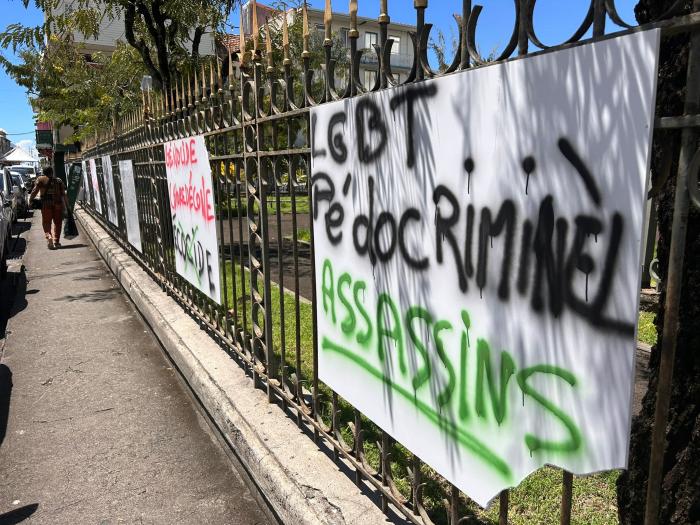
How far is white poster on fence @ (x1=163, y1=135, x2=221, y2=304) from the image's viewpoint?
4.37 metres

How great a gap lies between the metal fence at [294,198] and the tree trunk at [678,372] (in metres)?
0.45

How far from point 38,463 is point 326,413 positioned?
6.17 feet

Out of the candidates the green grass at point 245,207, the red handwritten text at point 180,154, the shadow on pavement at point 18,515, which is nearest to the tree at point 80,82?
the green grass at point 245,207

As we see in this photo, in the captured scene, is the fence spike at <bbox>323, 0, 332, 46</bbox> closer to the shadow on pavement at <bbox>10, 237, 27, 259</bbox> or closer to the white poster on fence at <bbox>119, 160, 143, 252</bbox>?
the white poster on fence at <bbox>119, 160, 143, 252</bbox>

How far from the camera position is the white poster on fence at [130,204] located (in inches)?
304

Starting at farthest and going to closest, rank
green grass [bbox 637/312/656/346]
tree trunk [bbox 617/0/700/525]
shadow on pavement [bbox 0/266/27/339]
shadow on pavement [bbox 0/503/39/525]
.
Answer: shadow on pavement [bbox 0/266/27/339] → green grass [bbox 637/312/656/346] → shadow on pavement [bbox 0/503/39/525] → tree trunk [bbox 617/0/700/525]

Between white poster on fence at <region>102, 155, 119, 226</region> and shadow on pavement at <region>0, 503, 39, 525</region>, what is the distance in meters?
7.83

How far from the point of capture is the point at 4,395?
15.0ft

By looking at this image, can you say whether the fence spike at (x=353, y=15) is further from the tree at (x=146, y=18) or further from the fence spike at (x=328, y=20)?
the tree at (x=146, y=18)

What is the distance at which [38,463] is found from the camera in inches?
139

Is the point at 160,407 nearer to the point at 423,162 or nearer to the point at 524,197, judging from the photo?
the point at 423,162

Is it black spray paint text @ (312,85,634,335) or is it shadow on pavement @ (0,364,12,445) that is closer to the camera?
black spray paint text @ (312,85,634,335)

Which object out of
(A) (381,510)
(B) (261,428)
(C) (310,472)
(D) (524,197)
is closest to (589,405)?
(D) (524,197)

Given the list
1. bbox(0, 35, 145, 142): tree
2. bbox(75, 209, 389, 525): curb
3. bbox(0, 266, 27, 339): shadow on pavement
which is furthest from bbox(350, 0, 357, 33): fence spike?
bbox(0, 35, 145, 142): tree
